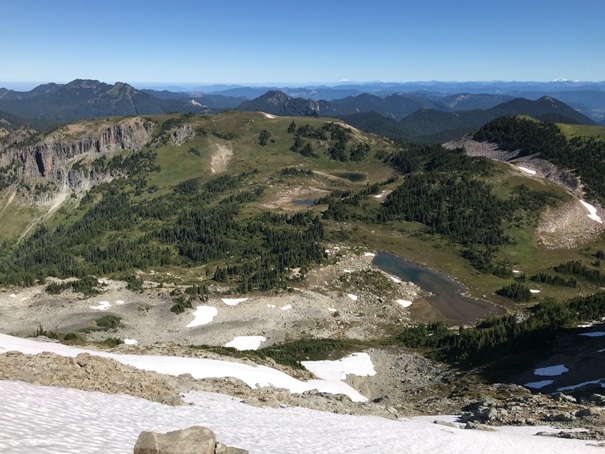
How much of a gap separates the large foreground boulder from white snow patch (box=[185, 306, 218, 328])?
6801 centimetres

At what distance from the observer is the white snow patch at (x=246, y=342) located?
69562 millimetres

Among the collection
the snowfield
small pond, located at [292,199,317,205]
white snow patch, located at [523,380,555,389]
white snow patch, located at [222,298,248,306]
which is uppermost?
the snowfield

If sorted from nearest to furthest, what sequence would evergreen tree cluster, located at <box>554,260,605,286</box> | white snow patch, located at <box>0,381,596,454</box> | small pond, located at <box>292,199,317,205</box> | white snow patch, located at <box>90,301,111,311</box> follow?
white snow patch, located at <box>0,381,596,454</box> → white snow patch, located at <box>90,301,111,311</box> → evergreen tree cluster, located at <box>554,260,605,286</box> → small pond, located at <box>292,199,317,205</box>

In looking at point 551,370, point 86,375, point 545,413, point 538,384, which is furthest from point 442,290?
point 86,375

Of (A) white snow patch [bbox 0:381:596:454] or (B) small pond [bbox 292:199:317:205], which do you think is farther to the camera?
(B) small pond [bbox 292:199:317:205]

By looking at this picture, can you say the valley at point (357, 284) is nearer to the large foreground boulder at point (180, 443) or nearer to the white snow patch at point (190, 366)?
the white snow patch at point (190, 366)

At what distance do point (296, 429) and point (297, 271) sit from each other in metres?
80.4

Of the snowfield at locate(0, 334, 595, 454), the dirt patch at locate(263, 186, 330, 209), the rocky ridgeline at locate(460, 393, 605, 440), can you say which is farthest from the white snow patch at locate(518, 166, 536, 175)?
the snowfield at locate(0, 334, 595, 454)

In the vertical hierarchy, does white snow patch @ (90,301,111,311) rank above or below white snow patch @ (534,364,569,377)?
below

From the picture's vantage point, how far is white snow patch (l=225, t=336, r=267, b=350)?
69.6 meters

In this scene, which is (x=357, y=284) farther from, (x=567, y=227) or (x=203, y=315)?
(x=567, y=227)

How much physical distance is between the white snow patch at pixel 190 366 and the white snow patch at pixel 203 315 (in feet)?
125

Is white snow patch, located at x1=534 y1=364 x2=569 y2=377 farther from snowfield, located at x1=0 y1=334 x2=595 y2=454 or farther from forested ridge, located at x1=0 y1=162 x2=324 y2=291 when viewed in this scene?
forested ridge, located at x1=0 y1=162 x2=324 y2=291

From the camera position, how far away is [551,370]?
46750 millimetres
